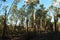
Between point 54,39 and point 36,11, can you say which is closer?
point 54,39

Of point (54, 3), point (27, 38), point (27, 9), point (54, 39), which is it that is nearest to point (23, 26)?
point (27, 9)

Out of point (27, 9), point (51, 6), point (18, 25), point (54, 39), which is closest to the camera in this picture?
point (54, 39)

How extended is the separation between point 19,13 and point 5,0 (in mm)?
22178

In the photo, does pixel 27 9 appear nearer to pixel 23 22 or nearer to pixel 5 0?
pixel 23 22

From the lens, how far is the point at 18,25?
54.7m

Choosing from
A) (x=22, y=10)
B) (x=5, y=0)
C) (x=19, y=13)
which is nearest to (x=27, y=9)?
(x=22, y=10)

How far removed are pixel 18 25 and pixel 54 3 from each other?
1544 cm

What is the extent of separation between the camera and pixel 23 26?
2213 inches

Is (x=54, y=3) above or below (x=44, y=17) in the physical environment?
above

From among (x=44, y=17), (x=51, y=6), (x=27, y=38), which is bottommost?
(x=27, y=38)

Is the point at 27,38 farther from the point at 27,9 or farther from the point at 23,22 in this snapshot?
the point at 23,22

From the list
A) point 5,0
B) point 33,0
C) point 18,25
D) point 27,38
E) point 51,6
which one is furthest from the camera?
point 18,25

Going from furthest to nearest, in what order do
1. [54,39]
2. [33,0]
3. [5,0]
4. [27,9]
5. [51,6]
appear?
[51,6], [27,9], [33,0], [5,0], [54,39]

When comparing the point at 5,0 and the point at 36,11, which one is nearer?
the point at 5,0
